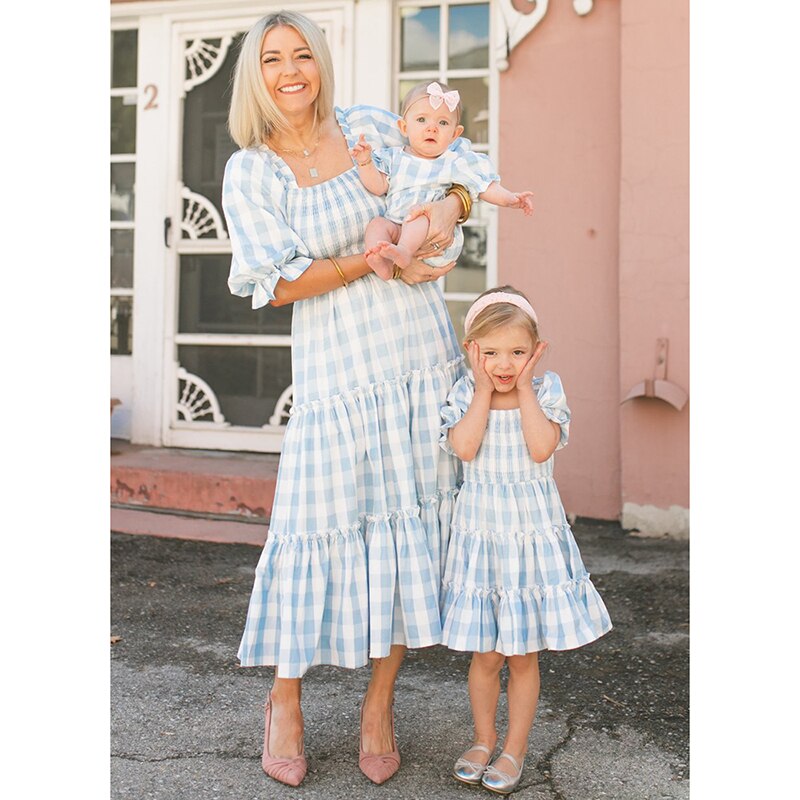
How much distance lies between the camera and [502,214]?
518 cm

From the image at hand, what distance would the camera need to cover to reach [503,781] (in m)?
2.42

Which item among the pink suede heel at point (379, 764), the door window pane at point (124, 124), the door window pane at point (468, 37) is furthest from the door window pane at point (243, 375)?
the pink suede heel at point (379, 764)

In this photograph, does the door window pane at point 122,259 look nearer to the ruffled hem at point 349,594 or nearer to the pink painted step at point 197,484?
the pink painted step at point 197,484

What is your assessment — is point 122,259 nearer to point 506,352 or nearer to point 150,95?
point 150,95

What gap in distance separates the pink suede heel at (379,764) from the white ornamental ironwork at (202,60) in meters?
4.30

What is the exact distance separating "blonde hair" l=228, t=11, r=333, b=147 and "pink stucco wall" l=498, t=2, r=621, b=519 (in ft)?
8.74

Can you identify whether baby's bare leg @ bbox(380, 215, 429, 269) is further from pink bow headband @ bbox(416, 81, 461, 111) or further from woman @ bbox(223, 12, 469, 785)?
pink bow headband @ bbox(416, 81, 461, 111)

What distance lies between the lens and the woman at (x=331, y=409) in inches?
97.7

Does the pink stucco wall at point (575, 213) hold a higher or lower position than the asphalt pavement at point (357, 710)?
higher

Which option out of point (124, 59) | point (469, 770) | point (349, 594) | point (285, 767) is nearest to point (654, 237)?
point (349, 594)

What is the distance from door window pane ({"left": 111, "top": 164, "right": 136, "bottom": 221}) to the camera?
598 centimetres

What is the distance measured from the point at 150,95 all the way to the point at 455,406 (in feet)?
13.4
